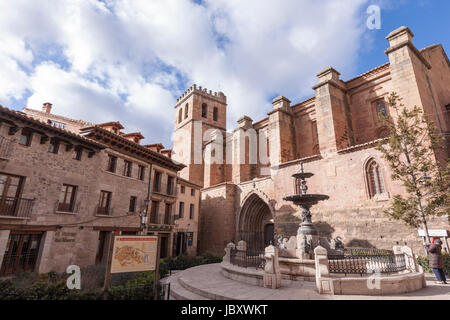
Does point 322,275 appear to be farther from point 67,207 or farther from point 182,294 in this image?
point 67,207

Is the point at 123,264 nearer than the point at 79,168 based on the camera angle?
Yes

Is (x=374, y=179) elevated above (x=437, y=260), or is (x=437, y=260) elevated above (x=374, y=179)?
(x=374, y=179)

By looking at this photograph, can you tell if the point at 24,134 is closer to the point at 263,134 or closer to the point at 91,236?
the point at 91,236

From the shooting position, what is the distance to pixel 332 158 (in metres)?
15.5

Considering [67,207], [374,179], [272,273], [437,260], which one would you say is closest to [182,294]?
[272,273]

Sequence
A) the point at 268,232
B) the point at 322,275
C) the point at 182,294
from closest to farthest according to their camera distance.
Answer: the point at 322,275 < the point at 182,294 < the point at 268,232

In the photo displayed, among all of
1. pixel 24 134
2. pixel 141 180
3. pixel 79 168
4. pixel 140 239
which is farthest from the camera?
pixel 141 180

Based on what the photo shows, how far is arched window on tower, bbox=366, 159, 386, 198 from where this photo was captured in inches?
523

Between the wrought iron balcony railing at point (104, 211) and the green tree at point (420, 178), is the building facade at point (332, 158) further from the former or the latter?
the wrought iron balcony railing at point (104, 211)

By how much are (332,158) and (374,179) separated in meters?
2.75

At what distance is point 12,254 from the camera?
9.60 meters

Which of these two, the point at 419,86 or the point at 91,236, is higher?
the point at 419,86
